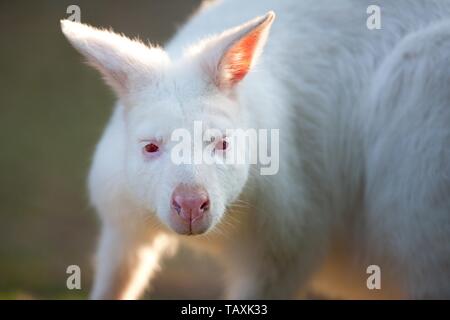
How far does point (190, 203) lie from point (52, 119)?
4.58 metres

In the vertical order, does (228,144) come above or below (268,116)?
below

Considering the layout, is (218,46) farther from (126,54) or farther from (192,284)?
(192,284)

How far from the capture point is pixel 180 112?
2.95 meters

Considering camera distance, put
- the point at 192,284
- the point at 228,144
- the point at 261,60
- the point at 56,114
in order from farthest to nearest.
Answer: the point at 56,114 < the point at 192,284 < the point at 261,60 < the point at 228,144

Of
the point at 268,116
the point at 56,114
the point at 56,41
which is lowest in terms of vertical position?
the point at 268,116

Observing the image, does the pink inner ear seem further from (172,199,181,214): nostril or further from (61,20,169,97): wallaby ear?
(172,199,181,214): nostril

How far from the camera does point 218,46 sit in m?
3.06

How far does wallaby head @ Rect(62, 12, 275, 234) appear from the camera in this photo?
9.31ft

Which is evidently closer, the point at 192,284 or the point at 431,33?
the point at 431,33

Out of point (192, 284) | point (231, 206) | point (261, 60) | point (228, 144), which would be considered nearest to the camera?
point (228, 144)

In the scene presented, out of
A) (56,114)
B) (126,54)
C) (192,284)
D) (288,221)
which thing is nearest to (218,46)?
(126,54)

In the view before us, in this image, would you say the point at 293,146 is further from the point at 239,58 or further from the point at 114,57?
the point at 114,57

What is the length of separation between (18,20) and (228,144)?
4.74 meters

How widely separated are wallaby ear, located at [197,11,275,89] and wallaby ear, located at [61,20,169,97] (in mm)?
219
